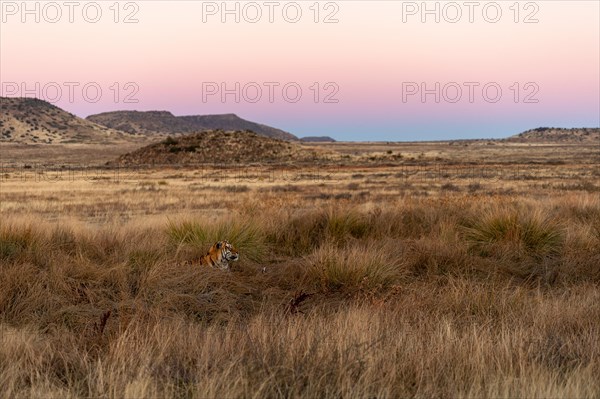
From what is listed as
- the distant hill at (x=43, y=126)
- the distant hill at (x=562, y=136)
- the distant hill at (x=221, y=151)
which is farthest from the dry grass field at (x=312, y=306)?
the distant hill at (x=562, y=136)

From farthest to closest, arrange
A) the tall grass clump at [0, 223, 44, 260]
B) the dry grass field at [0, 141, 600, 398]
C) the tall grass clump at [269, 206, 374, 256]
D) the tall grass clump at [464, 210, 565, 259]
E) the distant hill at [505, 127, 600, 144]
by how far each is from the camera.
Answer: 1. the distant hill at [505, 127, 600, 144]
2. the tall grass clump at [269, 206, 374, 256]
3. the tall grass clump at [464, 210, 565, 259]
4. the tall grass clump at [0, 223, 44, 260]
5. the dry grass field at [0, 141, 600, 398]

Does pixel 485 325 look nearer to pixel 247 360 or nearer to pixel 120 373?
pixel 247 360

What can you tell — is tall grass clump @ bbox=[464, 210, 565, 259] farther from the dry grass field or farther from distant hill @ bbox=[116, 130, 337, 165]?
distant hill @ bbox=[116, 130, 337, 165]

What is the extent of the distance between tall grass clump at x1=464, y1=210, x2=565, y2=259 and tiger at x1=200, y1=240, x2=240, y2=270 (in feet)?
13.1

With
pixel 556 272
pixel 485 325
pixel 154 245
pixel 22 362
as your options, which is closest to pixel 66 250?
pixel 154 245

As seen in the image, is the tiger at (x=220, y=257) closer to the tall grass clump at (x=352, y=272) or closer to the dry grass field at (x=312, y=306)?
the dry grass field at (x=312, y=306)

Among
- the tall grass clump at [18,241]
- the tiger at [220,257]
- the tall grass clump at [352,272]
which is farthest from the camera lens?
the tall grass clump at [18,241]

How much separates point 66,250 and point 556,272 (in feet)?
23.1

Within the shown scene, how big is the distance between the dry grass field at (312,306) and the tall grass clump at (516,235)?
0.03 meters

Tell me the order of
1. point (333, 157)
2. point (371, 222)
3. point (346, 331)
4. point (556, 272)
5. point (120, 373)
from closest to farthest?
point (120, 373), point (346, 331), point (556, 272), point (371, 222), point (333, 157)

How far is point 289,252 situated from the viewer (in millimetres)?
9625

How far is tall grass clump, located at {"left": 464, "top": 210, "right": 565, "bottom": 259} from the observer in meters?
9.14

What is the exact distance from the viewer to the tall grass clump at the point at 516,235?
9141mm

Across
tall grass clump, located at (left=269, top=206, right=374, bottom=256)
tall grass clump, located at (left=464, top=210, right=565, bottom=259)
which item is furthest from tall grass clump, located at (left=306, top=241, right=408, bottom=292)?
tall grass clump, located at (left=464, top=210, right=565, bottom=259)
